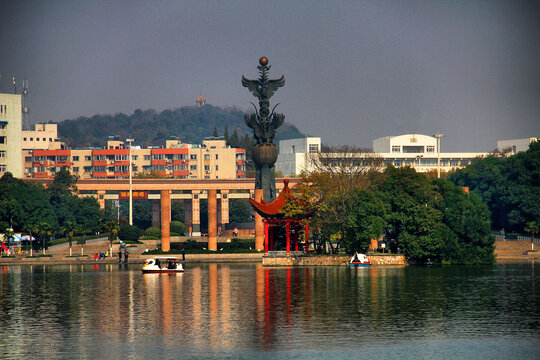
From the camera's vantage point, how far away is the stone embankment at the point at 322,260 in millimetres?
92312

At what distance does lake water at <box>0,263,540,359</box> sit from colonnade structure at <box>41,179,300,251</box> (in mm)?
39198

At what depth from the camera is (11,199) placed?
122250 mm

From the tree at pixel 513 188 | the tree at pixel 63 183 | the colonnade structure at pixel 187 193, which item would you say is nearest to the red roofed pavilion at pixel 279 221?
the colonnade structure at pixel 187 193

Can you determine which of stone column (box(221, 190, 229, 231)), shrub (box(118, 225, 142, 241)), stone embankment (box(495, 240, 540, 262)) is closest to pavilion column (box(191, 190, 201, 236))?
stone column (box(221, 190, 229, 231))

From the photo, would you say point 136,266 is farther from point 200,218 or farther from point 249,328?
point 200,218

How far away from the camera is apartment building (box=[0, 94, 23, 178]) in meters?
162

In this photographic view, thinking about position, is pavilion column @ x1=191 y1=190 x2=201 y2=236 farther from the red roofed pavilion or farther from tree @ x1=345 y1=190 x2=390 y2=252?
tree @ x1=345 y1=190 x2=390 y2=252

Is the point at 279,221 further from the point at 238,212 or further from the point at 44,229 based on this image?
the point at 238,212

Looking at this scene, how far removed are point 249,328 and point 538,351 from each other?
50.2ft

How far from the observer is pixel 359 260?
294 feet

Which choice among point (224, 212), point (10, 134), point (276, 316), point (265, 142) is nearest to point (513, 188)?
point (265, 142)

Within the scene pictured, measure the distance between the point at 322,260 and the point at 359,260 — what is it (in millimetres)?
Answer: 5843

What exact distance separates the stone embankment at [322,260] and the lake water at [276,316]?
1404cm

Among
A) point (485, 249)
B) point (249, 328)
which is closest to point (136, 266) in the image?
point (485, 249)
